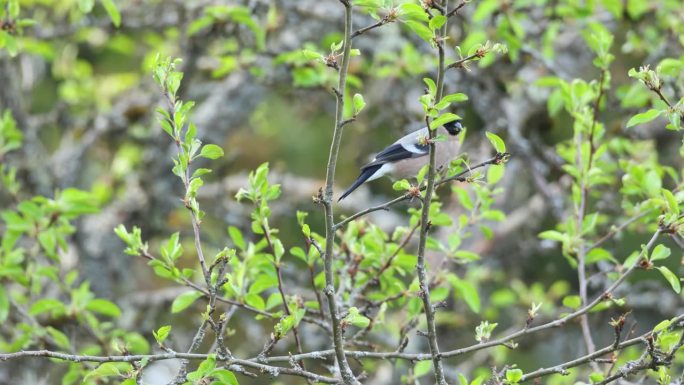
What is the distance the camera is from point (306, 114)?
8.01 metres

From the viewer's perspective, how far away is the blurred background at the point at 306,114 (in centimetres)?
513

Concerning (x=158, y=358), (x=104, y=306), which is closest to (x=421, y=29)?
(x=158, y=358)

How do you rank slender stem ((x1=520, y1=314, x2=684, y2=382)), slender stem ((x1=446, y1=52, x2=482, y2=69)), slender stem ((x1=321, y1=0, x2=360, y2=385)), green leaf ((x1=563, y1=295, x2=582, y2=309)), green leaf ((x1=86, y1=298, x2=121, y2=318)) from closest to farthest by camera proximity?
1. slender stem ((x1=321, y1=0, x2=360, y2=385))
2. slender stem ((x1=446, y1=52, x2=482, y2=69))
3. slender stem ((x1=520, y1=314, x2=684, y2=382))
4. green leaf ((x1=563, y1=295, x2=582, y2=309))
5. green leaf ((x1=86, y1=298, x2=121, y2=318))

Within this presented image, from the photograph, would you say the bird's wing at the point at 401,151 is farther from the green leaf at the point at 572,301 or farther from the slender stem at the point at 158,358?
the slender stem at the point at 158,358

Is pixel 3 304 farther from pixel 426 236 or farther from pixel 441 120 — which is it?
pixel 441 120

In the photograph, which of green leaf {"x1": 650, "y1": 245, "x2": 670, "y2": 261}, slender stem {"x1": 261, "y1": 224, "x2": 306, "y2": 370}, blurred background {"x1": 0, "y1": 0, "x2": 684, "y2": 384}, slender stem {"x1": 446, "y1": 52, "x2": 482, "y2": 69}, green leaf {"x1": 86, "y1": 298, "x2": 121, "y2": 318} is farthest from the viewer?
blurred background {"x1": 0, "y1": 0, "x2": 684, "y2": 384}

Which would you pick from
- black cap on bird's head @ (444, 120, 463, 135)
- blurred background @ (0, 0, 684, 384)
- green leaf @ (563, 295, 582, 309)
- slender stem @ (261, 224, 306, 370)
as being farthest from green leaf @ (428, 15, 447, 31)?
blurred background @ (0, 0, 684, 384)

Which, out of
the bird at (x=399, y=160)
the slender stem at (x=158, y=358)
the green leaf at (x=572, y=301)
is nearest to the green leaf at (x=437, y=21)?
the slender stem at (x=158, y=358)

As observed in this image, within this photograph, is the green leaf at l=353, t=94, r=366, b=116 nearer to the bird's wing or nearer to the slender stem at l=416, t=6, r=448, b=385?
the slender stem at l=416, t=6, r=448, b=385

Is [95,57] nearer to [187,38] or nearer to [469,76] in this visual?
[187,38]

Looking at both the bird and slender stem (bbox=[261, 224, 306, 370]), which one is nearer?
slender stem (bbox=[261, 224, 306, 370])

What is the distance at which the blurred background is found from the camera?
5.13m

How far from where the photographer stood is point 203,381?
8.86 feet

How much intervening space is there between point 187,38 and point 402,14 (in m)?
3.32
